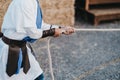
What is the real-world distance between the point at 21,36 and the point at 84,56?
2.62 meters

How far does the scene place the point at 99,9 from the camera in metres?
7.38

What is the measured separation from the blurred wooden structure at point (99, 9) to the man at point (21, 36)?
3.91 m

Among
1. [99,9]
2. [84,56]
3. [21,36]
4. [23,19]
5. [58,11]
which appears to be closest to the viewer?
[23,19]

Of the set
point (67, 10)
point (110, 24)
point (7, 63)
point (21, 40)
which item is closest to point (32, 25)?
point (21, 40)

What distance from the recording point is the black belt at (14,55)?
298cm

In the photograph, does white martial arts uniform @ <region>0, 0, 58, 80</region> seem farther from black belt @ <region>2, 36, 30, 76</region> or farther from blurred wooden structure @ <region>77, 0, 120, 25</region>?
blurred wooden structure @ <region>77, 0, 120, 25</region>

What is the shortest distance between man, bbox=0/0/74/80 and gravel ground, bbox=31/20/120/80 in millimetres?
1473

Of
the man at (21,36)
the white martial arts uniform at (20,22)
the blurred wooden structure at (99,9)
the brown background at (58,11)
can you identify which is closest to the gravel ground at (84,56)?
the brown background at (58,11)

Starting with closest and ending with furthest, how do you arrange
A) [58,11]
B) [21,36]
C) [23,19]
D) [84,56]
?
[23,19] < [21,36] < [84,56] < [58,11]

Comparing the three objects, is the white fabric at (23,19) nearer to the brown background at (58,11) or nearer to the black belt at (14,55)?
the black belt at (14,55)

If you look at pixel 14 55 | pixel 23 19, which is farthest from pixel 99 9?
pixel 23 19

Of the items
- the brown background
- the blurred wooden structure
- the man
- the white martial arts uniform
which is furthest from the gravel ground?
the white martial arts uniform

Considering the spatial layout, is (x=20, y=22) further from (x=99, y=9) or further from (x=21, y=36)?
(x=99, y=9)

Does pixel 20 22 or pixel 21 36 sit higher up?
pixel 20 22
